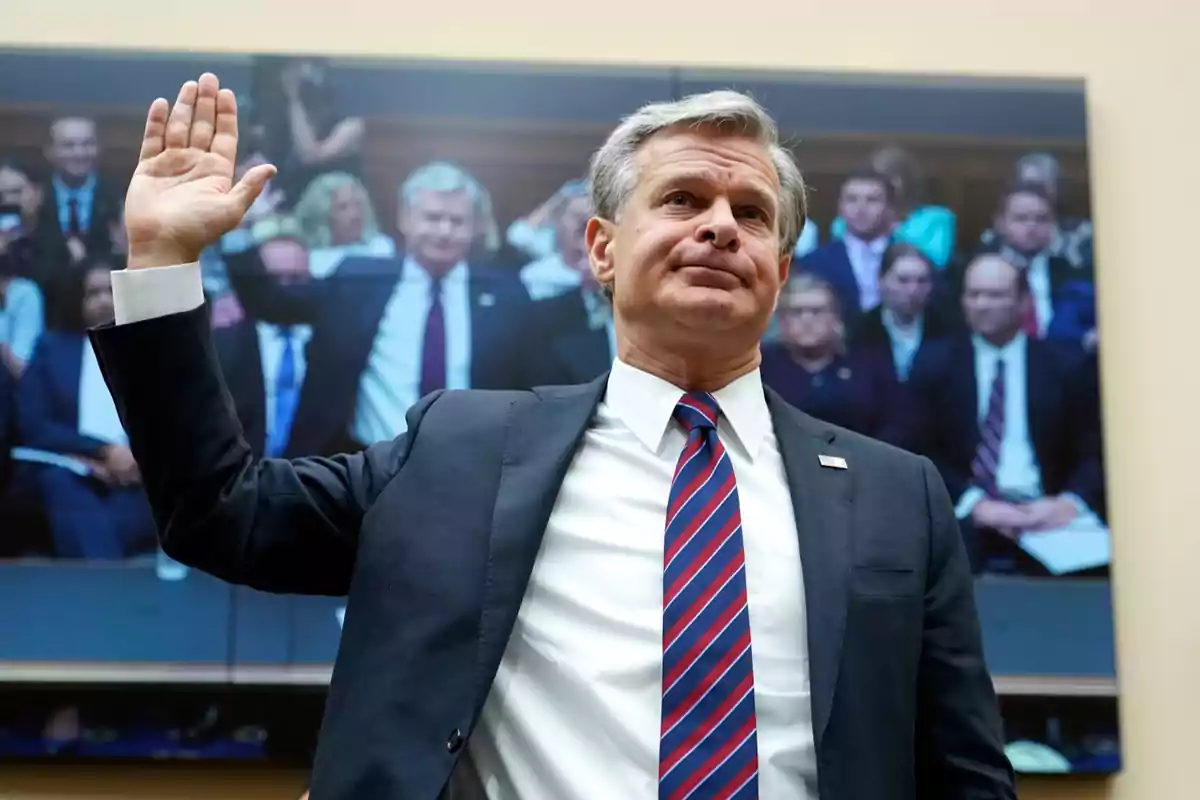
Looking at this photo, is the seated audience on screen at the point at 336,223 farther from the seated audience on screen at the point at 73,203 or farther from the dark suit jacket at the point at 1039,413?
the dark suit jacket at the point at 1039,413

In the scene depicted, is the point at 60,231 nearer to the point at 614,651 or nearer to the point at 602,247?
the point at 602,247

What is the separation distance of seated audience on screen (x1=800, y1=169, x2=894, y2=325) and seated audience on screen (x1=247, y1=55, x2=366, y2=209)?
93 cm

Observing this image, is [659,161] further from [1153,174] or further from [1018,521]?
[1153,174]

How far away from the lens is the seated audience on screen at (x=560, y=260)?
202cm

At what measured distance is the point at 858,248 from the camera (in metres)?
2.06

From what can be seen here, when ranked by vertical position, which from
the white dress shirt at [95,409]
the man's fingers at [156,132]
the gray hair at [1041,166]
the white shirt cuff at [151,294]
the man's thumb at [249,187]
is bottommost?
the white dress shirt at [95,409]

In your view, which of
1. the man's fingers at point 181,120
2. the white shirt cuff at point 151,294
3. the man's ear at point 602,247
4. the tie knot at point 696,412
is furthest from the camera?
the man's ear at point 602,247

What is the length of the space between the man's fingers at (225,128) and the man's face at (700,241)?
45cm

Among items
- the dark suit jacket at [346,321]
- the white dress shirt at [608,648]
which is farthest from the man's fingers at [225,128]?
the dark suit jacket at [346,321]

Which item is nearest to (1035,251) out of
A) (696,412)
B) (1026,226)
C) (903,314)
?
(1026,226)

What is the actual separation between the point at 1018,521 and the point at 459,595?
4.44ft

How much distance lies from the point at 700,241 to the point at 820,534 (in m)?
0.35

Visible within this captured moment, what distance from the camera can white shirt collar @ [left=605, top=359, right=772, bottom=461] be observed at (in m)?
1.15

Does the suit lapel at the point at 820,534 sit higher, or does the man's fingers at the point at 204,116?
the man's fingers at the point at 204,116
